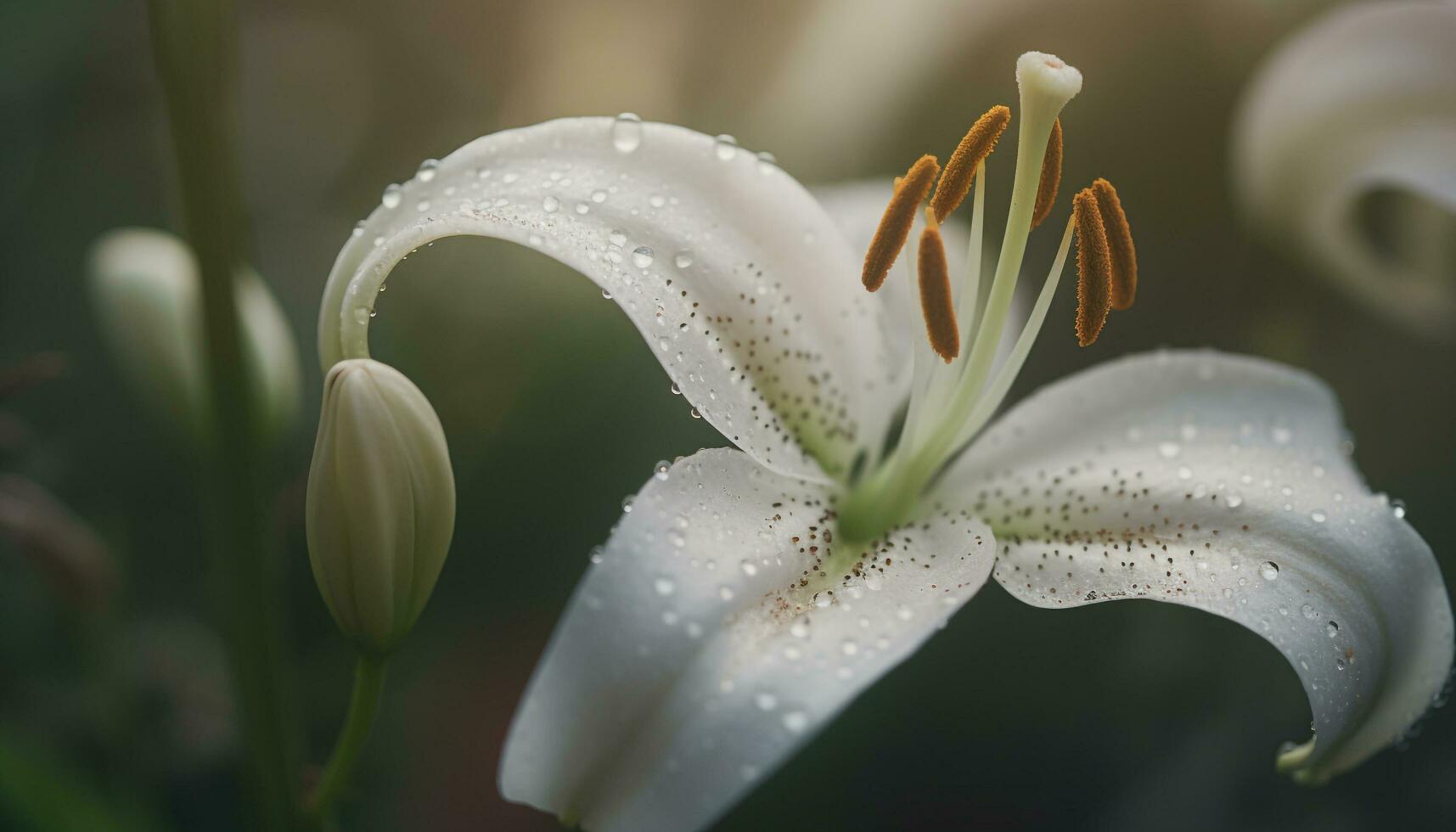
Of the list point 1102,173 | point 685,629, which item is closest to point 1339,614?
point 685,629

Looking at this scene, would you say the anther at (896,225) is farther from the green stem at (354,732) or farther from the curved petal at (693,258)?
the green stem at (354,732)

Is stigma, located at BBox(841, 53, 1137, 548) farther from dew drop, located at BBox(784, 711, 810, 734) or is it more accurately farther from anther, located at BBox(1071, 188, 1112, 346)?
dew drop, located at BBox(784, 711, 810, 734)

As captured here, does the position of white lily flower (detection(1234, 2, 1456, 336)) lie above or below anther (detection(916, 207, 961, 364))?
above

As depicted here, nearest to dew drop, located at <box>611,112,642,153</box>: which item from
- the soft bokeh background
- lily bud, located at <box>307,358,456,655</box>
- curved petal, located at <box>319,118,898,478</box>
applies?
curved petal, located at <box>319,118,898,478</box>

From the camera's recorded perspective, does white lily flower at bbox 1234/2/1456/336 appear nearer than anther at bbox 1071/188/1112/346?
No

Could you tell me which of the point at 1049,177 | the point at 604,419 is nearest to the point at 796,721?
the point at 1049,177

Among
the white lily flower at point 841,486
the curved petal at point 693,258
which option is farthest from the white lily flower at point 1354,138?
the curved petal at point 693,258

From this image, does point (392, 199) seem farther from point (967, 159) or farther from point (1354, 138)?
point (1354, 138)

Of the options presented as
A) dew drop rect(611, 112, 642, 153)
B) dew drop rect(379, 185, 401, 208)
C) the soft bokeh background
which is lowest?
the soft bokeh background

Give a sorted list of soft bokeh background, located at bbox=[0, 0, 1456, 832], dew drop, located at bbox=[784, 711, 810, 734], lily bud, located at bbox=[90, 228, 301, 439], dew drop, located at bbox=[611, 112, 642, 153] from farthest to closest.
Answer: soft bokeh background, located at bbox=[0, 0, 1456, 832]
lily bud, located at bbox=[90, 228, 301, 439]
dew drop, located at bbox=[611, 112, 642, 153]
dew drop, located at bbox=[784, 711, 810, 734]
